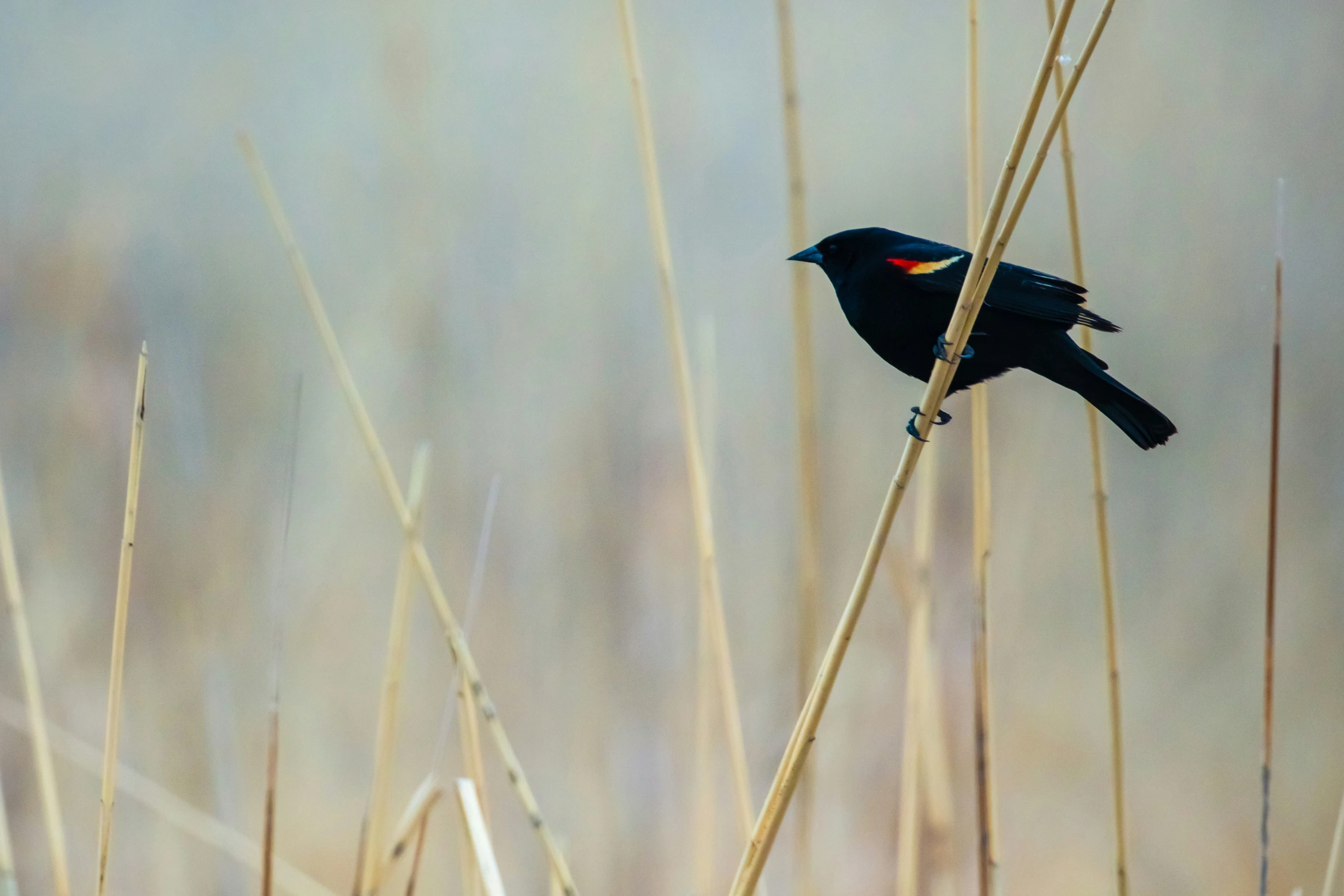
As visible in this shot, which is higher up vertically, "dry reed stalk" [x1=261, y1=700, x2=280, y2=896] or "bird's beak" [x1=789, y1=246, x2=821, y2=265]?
"bird's beak" [x1=789, y1=246, x2=821, y2=265]

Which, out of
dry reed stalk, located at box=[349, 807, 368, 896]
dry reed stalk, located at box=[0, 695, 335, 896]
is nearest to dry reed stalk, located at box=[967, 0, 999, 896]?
dry reed stalk, located at box=[349, 807, 368, 896]

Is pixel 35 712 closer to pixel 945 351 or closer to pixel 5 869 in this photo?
pixel 5 869

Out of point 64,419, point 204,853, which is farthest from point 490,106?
point 204,853

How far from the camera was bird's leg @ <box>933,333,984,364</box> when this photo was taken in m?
0.36

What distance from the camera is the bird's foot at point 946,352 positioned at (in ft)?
1.19

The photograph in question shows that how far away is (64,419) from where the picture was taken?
1.20m

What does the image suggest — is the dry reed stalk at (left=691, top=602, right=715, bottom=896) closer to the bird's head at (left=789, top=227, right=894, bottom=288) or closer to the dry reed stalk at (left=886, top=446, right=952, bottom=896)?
the dry reed stalk at (left=886, top=446, right=952, bottom=896)

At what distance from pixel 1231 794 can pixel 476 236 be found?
1.38 m

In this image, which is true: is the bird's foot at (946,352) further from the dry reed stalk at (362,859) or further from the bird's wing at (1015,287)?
the dry reed stalk at (362,859)

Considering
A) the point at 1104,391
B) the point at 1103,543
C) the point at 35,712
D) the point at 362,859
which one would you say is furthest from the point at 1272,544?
the point at 35,712

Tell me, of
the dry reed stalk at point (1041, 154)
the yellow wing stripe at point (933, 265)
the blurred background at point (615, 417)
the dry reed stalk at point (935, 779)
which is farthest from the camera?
the blurred background at point (615, 417)

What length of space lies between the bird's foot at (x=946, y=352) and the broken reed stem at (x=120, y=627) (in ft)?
1.19

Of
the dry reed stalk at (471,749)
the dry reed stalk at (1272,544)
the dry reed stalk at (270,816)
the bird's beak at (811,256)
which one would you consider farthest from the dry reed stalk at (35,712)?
the dry reed stalk at (1272,544)

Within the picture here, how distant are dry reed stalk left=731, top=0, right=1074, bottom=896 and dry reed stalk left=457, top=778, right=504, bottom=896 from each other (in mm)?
143
